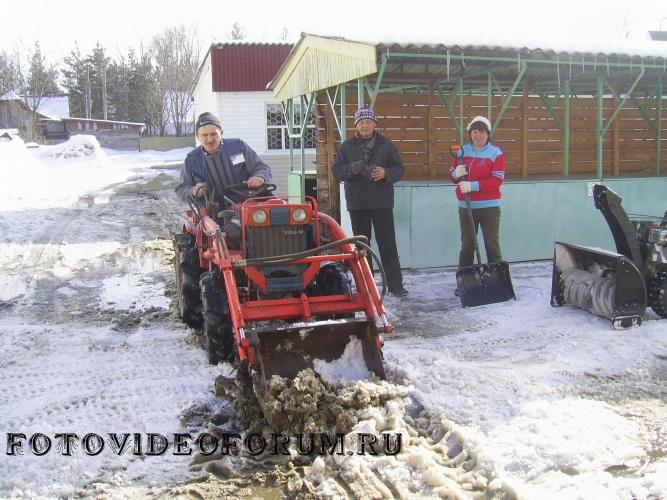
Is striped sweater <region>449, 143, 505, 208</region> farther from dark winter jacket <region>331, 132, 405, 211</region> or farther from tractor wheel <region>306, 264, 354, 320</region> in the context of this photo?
tractor wheel <region>306, 264, 354, 320</region>

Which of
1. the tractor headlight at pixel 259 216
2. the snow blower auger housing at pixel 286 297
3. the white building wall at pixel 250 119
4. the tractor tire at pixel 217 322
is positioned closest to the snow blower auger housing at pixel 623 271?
the snow blower auger housing at pixel 286 297

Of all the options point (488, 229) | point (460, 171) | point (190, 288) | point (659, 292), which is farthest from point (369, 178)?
point (659, 292)

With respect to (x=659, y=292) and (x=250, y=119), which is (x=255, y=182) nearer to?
(x=659, y=292)

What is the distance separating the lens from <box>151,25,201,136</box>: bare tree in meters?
49.6

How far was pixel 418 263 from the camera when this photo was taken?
7.92 meters

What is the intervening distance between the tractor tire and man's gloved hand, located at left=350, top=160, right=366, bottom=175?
2344 millimetres

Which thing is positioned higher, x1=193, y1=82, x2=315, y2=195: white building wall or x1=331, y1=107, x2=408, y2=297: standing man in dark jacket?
x1=193, y1=82, x2=315, y2=195: white building wall

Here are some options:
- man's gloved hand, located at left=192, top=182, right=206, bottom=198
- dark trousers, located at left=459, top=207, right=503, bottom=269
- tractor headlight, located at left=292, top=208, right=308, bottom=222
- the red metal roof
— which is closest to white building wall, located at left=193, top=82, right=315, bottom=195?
the red metal roof

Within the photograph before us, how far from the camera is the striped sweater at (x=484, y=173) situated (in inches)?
255

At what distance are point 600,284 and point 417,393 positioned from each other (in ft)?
7.73

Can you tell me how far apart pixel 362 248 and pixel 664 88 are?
8053 mm

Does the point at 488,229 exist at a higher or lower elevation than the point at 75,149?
lower

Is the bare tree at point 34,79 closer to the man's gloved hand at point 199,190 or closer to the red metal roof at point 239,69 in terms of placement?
the red metal roof at point 239,69

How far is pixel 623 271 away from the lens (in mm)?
5176
